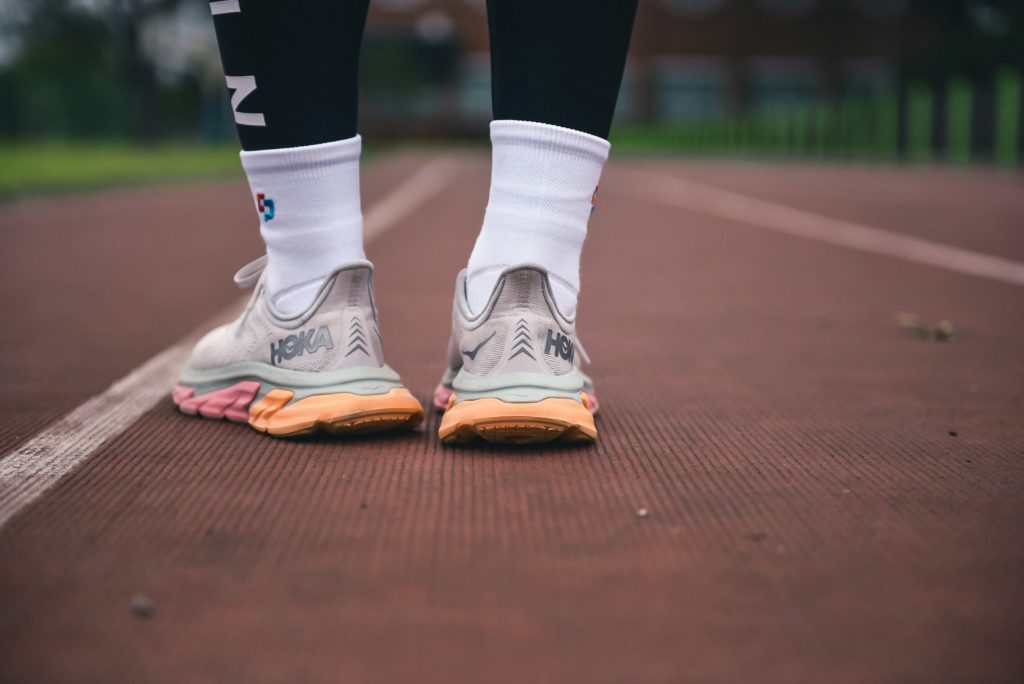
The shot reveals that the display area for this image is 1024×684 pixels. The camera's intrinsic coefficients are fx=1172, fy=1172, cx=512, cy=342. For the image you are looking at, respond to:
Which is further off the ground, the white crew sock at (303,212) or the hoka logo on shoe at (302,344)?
the white crew sock at (303,212)

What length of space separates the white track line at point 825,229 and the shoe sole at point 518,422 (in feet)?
9.42

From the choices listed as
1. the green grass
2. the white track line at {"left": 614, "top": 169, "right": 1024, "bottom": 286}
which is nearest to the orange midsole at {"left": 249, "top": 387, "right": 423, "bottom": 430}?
the white track line at {"left": 614, "top": 169, "right": 1024, "bottom": 286}

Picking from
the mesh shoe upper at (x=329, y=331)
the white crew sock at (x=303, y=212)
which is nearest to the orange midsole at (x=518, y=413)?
the mesh shoe upper at (x=329, y=331)

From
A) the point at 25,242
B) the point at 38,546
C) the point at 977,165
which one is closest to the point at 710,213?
the point at 25,242

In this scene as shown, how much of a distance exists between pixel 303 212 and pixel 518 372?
0.47 meters

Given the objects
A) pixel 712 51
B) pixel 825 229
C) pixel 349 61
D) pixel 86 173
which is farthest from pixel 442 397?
pixel 712 51

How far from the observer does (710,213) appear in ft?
28.3

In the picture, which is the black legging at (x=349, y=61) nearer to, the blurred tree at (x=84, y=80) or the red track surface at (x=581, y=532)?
the red track surface at (x=581, y=532)

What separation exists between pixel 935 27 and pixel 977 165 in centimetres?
2533

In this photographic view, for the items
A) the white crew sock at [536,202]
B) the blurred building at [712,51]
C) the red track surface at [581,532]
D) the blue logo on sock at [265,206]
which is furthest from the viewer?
the blurred building at [712,51]

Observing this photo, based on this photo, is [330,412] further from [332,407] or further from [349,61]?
[349,61]

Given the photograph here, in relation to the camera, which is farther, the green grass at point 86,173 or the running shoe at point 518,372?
the green grass at point 86,173

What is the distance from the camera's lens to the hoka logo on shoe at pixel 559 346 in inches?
76.6

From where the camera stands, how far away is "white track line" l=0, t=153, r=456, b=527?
5.43ft
